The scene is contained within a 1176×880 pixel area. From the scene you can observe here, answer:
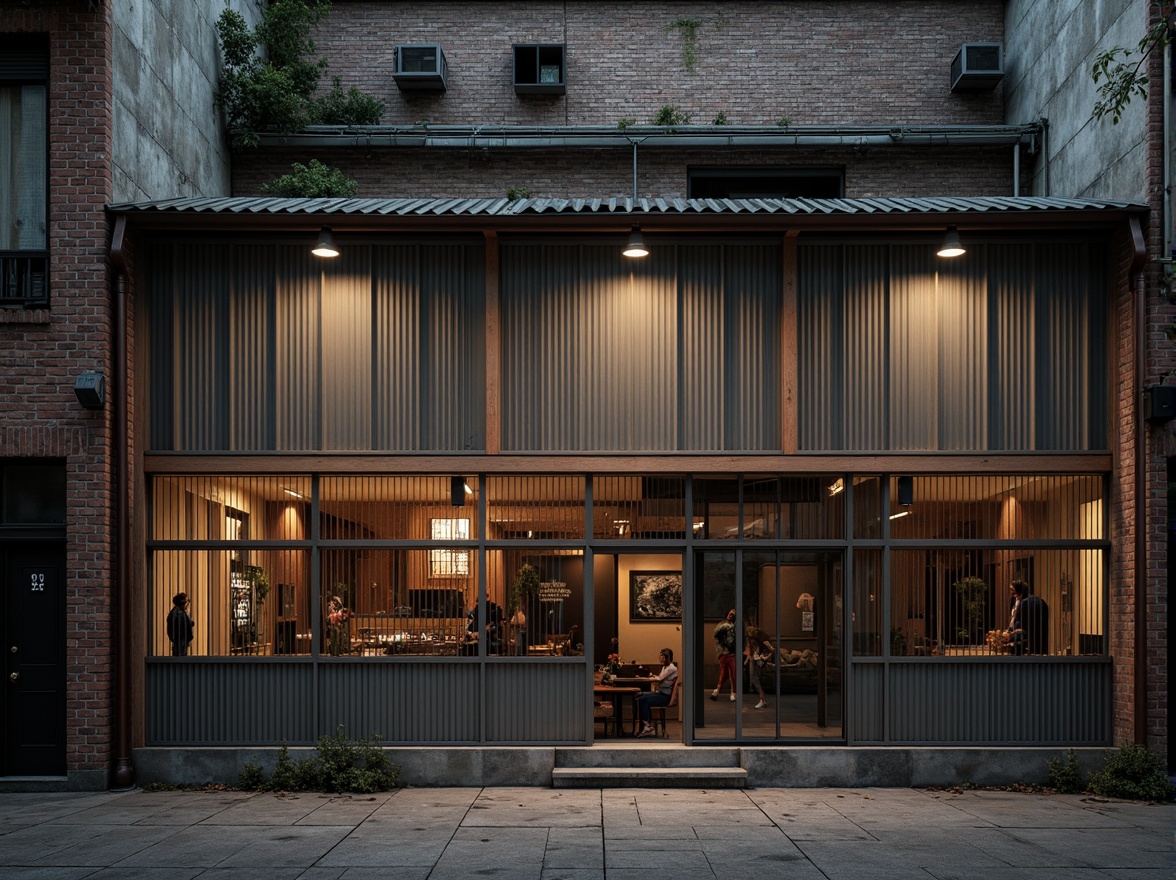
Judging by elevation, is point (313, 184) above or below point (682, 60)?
below

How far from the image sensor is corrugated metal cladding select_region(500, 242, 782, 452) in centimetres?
1339

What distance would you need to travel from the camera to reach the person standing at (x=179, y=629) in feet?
43.3

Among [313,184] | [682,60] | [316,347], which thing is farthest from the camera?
[682,60]

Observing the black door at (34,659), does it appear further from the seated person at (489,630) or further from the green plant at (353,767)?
the seated person at (489,630)

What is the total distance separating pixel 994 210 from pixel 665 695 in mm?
6850

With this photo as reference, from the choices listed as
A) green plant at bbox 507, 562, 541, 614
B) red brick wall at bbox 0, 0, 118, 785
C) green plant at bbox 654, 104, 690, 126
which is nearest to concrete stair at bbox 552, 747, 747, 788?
green plant at bbox 507, 562, 541, 614

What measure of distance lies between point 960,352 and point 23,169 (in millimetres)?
11074

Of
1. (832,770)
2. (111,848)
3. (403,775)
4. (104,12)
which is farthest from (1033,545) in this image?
(104,12)

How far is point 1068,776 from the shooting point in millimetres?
12648

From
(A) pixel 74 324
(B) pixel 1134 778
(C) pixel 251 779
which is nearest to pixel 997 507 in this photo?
(B) pixel 1134 778

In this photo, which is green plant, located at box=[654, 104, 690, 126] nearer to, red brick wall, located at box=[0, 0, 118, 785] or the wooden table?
red brick wall, located at box=[0, 0, 118, 785]

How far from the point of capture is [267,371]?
43.9ft

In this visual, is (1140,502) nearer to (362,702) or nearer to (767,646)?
(767,646)

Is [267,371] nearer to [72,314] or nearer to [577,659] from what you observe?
[72,314]
